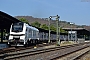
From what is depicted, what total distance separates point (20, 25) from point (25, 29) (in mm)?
1047

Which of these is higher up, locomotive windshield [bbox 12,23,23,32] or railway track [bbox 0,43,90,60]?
locomotive windshield [bbox 12,23,23,32]

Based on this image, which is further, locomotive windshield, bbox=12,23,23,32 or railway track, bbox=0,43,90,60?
Result: locomotive windshield, bbox=12,23,23,32

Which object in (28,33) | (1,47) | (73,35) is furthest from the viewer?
(73,35)

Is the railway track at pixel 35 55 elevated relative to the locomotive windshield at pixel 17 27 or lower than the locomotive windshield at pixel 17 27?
lower

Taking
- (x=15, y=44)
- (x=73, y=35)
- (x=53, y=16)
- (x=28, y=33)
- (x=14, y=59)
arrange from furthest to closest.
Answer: (x=73, y=35) < (x=53, y=16) < (x=28, y=33) < (x=15, y=44) < (x=14, y=59)

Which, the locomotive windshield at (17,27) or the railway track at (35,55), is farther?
the locomotive windshield at (17,27)

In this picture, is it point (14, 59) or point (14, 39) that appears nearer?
point (14, 59)

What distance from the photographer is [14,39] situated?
30.0 metres

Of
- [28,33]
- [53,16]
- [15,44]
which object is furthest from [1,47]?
[53,16]

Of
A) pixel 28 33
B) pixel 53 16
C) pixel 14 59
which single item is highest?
pixel 53 16

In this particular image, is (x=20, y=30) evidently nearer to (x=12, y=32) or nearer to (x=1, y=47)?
(x=12, y=32)

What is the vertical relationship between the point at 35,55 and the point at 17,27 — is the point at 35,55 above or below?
below

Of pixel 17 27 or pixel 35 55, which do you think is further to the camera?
pixel 17 27

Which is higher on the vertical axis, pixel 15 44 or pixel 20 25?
→ pixel 20 25
